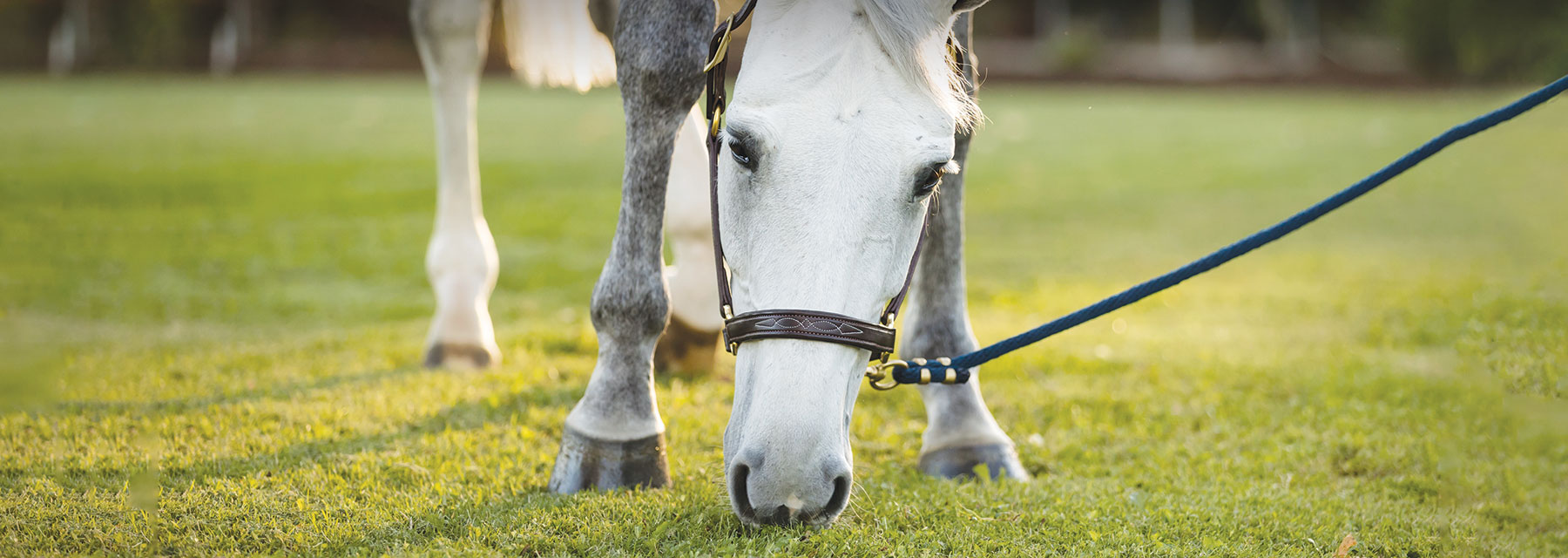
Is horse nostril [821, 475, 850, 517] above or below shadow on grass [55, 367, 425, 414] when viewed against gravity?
above

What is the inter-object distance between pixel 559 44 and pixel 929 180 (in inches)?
131

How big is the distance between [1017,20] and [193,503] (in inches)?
1498

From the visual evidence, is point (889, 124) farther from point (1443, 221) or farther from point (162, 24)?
point (162, 24)

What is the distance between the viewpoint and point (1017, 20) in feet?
124

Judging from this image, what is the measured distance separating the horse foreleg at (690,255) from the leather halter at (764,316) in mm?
1544

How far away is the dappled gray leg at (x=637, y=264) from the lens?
2.60m

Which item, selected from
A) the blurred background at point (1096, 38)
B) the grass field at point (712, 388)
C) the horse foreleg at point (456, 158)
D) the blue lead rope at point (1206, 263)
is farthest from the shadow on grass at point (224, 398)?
the blurred background at point (1096, 38)

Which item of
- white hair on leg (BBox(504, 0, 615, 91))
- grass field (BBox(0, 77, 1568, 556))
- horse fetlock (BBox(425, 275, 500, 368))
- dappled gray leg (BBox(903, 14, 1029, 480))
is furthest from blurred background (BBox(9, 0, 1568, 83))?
dappled gray leg (BBox(903, 14, 1029, 480))

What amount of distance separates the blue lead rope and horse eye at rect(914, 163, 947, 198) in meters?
0.40

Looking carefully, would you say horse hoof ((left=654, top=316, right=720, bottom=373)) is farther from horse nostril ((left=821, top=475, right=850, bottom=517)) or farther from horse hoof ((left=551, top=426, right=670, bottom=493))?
horse nostril ((left=821, top=475, right=850, bottom=517))

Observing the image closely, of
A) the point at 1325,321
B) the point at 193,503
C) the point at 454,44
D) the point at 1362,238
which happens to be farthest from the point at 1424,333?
the point at 193,503

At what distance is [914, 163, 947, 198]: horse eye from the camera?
2.03 meters

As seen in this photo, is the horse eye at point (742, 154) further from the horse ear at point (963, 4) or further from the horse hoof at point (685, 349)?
the horse hoof at point (685, 349)

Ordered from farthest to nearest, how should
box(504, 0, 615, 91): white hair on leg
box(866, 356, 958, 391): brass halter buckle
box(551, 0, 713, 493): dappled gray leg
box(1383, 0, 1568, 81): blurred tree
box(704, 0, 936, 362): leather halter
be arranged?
box(1383, 0, 1568, 81): blurred tree
box(504, 0, 615, 91): white hair on leg
box(551, 0, 713, 493): dappled gray leg
box(866, 356, 958, 391): brass halter buckle
box(704, 0, 936, 362): leather halter
